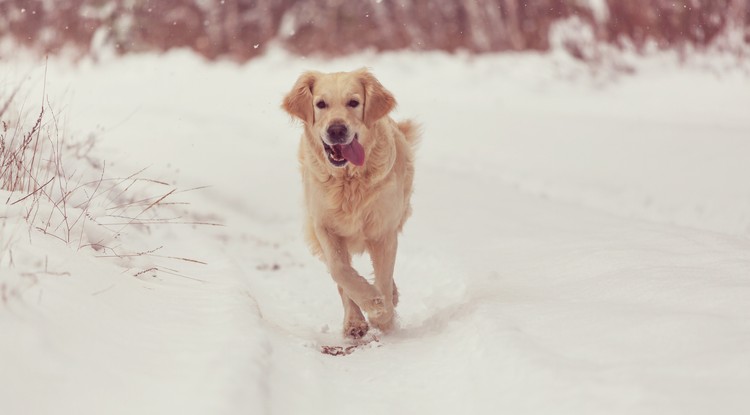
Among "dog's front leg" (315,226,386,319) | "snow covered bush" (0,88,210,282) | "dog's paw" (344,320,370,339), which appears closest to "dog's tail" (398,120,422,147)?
"dog's front leg" (315,226,386,319)

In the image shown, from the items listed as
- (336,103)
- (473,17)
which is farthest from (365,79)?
(473,17)

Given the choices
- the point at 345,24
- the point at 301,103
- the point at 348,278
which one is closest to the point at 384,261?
the point at 348,278

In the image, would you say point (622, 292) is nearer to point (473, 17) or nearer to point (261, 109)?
point (261, 109)

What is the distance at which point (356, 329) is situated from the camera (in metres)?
3.81

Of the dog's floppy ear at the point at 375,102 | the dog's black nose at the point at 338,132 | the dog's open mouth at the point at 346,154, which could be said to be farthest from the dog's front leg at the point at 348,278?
the dog's floppy ear at the point at 375,102

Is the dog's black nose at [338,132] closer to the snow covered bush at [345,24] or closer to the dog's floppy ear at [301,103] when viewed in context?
the dog's floppy ear at [301,103]

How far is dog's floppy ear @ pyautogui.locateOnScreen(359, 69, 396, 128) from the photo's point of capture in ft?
13.0

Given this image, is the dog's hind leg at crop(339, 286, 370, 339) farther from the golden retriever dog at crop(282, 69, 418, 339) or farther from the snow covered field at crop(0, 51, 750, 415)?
the snow covered field at crop(0, 51, 750, 415)

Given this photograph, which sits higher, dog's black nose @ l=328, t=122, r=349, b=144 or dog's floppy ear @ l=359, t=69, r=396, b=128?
dog's floppy ear @ l=359, t=69, r=396, b=128

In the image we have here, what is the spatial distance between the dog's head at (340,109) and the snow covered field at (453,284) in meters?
0.85

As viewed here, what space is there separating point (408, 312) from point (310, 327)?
0.65 m

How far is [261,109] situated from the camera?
12.1 meters

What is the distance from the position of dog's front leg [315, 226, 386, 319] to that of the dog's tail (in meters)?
1.03

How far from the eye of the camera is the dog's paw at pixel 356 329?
3811 millimetres
